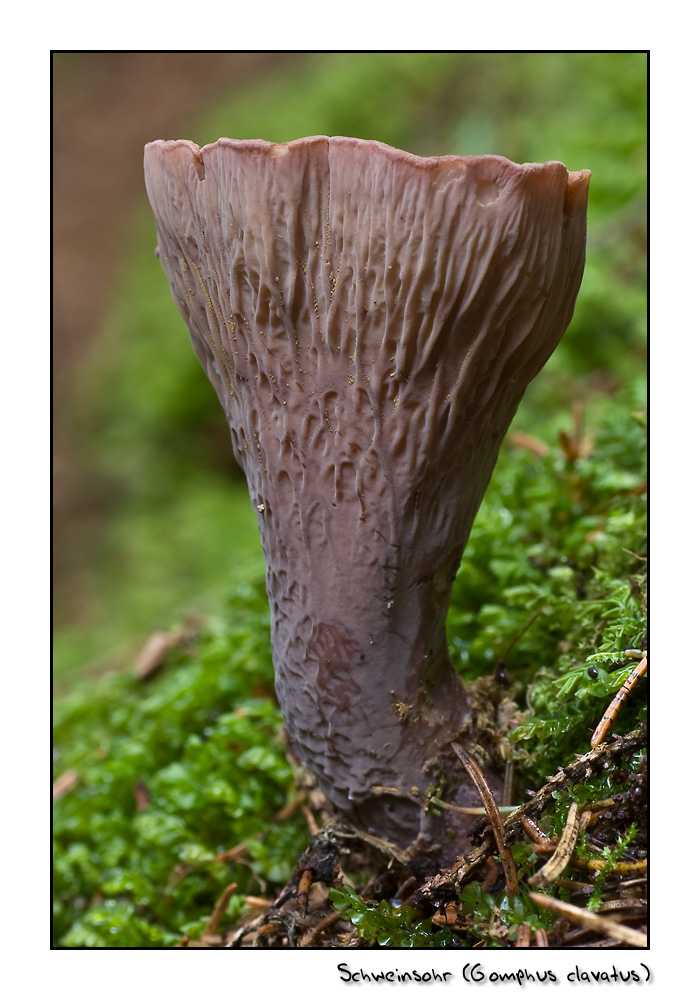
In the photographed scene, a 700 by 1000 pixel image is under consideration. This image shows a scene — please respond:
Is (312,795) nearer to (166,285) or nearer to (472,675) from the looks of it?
(472,675)

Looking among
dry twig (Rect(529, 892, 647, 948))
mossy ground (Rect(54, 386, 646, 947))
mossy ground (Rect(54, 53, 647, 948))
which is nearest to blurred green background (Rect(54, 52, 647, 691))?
mossy ground (Rect(54, 53, 647, 948))

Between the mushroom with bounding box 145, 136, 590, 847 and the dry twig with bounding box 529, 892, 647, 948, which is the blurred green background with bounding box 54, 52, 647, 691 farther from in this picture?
the dry twig with bounding box 529, 892, 647, 948

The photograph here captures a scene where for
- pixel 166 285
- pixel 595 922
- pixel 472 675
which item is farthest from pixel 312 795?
pixel 166 285

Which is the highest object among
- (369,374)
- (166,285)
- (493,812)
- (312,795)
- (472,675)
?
(166,285)

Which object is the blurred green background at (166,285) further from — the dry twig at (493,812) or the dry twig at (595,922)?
the dry twig at (595,922)

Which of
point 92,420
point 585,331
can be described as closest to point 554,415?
point 585,331
